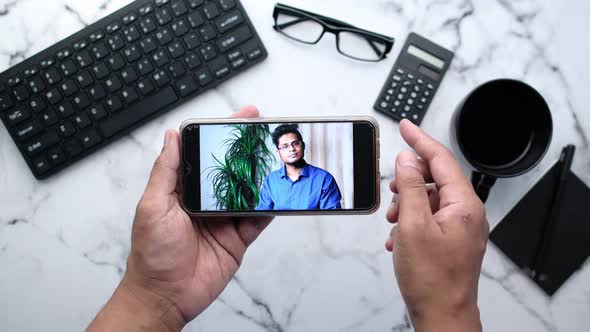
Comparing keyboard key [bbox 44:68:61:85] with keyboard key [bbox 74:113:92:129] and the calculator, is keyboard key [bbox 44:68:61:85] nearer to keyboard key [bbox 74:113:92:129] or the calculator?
keyboard key [bbox 74:113:92:129]

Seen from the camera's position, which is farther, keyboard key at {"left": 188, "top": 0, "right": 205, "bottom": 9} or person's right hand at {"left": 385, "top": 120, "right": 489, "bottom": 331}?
keyboard key at {"left": 188, "top": 0, "right": 205, "bottom": 9}

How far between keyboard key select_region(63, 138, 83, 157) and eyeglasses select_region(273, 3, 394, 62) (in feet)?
1.04

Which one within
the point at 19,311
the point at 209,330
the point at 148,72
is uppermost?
the point at 148,72

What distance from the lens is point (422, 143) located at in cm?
58

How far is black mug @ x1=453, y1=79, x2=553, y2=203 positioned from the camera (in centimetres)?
63

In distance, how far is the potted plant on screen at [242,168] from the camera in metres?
0.58

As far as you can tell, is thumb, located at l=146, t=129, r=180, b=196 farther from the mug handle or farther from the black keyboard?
the mug handle

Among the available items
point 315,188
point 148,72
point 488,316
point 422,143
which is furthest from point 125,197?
point 488,316

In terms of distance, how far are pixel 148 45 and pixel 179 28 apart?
0.16 ft

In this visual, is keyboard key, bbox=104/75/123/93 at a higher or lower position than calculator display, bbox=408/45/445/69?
higher

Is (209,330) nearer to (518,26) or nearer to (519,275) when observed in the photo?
(519,275)

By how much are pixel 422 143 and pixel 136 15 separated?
0.42 metres

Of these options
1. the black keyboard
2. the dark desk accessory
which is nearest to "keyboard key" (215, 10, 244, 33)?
the black keyboard

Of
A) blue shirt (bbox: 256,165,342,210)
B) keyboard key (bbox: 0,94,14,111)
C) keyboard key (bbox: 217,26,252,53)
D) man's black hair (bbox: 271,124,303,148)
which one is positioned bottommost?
blue shirt (bbox: 256,165,342,210)
